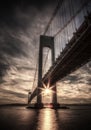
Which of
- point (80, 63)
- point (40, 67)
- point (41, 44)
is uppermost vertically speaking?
point (41, 44)

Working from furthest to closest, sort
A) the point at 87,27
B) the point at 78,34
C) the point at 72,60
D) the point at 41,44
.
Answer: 1. the point at 41,44
2. the point at 72,60
3. the point at 78,34
4. the point at 87,27

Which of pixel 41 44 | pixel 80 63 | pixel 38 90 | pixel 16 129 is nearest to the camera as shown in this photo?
pixel 16 129

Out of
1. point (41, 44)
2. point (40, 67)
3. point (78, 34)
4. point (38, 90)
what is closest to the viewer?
point (78, 34)

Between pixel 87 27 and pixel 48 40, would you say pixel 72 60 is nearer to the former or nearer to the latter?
pixel 87 27

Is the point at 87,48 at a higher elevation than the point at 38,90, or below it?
higher

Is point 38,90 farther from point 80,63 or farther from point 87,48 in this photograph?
point 87,48

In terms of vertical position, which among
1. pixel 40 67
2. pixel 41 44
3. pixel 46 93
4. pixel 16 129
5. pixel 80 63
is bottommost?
pixel 16 129

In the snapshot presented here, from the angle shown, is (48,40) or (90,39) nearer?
(90,39)

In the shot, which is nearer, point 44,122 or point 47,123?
point 47,123

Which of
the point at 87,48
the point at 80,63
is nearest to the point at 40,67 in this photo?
the point at 80,63

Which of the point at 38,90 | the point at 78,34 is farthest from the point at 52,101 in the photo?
the point at 78,34
